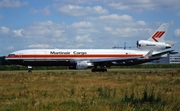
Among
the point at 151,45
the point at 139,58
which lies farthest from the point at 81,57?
the point at 151,45

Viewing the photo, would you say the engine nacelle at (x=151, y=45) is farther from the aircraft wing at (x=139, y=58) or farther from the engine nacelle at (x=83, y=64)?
the engine nacelle at (x=83, y=64)

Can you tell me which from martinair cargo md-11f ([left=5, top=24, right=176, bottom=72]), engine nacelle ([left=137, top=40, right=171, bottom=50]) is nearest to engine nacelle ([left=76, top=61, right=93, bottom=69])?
martinair cargo md-11f ([left=5, top=24, right=176, bottom=72])

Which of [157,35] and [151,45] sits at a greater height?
[157,35]

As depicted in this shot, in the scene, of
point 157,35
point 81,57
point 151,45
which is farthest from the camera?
point 157,35

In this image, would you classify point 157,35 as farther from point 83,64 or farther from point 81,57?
point 83,64

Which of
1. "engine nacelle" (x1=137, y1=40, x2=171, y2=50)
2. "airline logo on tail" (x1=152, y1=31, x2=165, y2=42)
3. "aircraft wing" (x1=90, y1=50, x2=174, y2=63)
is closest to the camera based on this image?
"aircraft wing" (x1=90, y1=50, x2=174, y2=63)

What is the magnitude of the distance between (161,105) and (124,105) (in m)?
1.59

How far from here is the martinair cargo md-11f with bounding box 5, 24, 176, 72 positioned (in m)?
58.1

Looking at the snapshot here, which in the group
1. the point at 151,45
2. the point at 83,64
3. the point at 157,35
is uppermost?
the point at 157,35

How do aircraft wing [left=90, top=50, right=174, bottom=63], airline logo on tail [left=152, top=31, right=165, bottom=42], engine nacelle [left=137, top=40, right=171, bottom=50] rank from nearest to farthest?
aircraft wing [left=90, top=50, right=174, bottom=63], engine nacelle [left=137, top=40, right=171, bottom=50], airline logo on tail [left=152, top=31, right=165, bottom=42]

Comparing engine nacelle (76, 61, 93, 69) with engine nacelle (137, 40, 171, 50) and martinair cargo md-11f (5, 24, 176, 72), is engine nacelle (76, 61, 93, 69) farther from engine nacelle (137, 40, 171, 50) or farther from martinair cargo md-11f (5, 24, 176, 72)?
engine nacelle (137, 40, 171, 50)

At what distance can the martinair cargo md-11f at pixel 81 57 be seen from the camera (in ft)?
190

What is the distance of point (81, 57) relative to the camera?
59656 mm

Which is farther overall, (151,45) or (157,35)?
(157,35)
